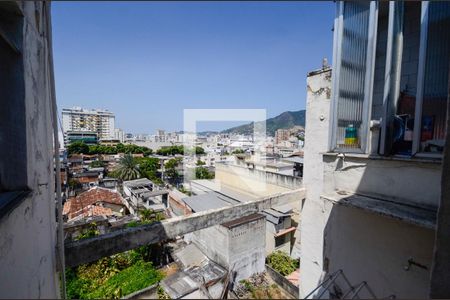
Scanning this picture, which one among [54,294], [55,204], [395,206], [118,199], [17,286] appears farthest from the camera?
[118,199]

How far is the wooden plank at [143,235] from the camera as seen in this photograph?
1571 millimetres

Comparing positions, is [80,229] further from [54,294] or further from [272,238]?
[54,294]

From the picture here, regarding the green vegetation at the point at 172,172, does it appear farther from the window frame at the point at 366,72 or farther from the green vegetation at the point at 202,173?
the window frame at the point at 366,72

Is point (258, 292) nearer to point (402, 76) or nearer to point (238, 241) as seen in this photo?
point (238, 241)

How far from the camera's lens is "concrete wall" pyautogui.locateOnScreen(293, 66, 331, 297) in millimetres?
2684

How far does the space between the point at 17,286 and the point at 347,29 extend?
3223 millimetres

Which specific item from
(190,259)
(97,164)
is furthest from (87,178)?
(190,259)

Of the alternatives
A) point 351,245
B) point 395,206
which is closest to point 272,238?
point 351,245

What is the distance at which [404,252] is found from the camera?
77.2 inches

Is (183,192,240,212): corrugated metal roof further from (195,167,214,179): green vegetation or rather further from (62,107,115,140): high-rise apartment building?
(62,107,115,140): high-rise apartment building

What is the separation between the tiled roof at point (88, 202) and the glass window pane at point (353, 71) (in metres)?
13.8

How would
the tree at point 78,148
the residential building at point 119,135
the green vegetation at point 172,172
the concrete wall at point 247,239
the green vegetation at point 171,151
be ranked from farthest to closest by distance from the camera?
the residential building at point 119,135 → the green vegetation at point 171,151 → the tree at point 78,148 → the green vegetation at point 172,172 → the concrete wall at point 247,239

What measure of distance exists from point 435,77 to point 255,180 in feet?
37.4

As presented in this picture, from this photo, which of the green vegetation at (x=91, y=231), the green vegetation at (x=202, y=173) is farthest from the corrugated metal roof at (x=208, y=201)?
the green vegetation at (x=202, y=173)
